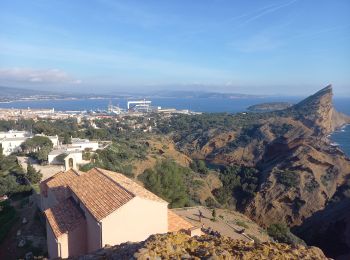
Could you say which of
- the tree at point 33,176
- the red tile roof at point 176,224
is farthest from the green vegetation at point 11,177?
the red tile roof at point 176,224

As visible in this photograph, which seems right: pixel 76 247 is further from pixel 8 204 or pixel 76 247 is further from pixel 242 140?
pixel 242 140

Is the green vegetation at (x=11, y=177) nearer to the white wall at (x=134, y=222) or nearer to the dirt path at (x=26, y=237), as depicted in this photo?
the dirt path at (x=26, y=237)

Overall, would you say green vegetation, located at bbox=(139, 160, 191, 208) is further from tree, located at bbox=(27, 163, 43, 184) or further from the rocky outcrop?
the rocky outcrop

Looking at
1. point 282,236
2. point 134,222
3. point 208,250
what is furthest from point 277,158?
point 208,250

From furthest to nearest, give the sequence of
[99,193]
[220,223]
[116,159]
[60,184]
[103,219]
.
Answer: [116,159]
[220,223]
[60,184]
[99,193]
[103,219]

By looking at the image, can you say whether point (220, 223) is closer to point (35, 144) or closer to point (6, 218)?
point (6, 218)

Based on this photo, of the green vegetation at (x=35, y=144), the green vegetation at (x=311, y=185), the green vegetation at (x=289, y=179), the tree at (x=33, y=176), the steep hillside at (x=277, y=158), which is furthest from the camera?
the green vegetation at (x=35, y=144)
